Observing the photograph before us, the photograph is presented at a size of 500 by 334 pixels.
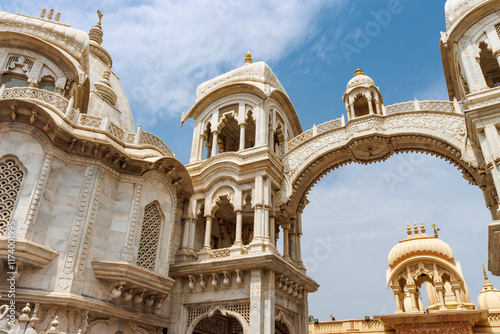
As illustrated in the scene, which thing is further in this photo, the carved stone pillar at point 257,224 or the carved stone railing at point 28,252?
the carved stone pillar at point 257,224

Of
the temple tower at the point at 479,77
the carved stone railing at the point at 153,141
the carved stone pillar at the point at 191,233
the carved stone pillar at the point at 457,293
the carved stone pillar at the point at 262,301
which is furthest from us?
the carved stone pillar at the point at 457,293

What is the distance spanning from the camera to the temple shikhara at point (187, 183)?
10359mm

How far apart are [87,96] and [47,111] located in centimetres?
529

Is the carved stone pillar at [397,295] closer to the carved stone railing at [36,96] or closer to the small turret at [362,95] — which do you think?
the small turret at [362,95]

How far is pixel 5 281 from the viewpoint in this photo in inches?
374

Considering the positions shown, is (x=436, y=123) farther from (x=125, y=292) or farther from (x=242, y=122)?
(x=125, y=292)

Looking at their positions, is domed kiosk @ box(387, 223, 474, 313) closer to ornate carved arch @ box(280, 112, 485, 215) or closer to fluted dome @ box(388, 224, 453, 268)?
fluted dome @ box(388, 224, 453, 268)

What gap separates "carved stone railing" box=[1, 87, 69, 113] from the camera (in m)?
11.7

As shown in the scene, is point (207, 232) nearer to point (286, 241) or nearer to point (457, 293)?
point (286, 241)

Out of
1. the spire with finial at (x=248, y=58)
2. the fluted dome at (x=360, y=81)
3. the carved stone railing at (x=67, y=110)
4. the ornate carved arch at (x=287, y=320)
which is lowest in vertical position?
the ornate carved arch at (x=287, y=320)

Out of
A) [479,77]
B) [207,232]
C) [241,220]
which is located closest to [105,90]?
[207,232]

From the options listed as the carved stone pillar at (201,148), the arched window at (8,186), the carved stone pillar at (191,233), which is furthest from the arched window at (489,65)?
the arched window at (8,186)

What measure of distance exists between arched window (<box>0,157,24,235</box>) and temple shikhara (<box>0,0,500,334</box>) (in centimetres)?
3

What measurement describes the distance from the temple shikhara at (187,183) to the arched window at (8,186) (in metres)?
0.03
